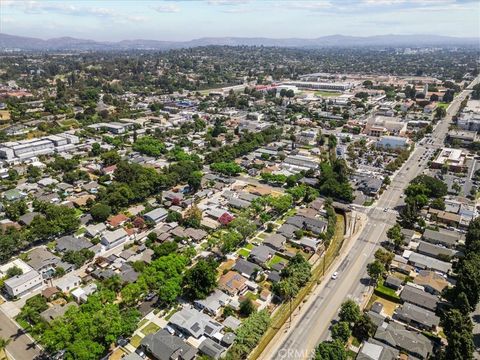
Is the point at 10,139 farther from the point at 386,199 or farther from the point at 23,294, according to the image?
the point at 386,199

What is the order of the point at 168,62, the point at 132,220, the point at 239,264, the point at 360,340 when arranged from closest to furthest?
the point at 360,340
the point at 239,264
the point at 132,220
the point at 168,62

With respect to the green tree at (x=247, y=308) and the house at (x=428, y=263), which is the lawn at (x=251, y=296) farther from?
the house at (x=428, y=263)

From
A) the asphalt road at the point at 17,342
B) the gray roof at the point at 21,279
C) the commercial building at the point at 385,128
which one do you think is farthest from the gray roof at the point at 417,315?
the commercial building at the point at 385,128

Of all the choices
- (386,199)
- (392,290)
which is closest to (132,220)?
(392,290)

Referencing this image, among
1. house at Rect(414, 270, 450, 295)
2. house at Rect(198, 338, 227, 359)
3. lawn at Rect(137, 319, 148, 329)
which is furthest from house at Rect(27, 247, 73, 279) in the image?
house at Rect(414, 270, 450, 295)

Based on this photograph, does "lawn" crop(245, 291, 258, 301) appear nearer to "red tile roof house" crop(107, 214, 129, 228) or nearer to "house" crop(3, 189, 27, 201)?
"red tile roof house" crop(107, 214, 129, 228)

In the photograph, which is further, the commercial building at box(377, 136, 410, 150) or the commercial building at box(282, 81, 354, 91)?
the commercial building at box(282, 81, 354, 91)
